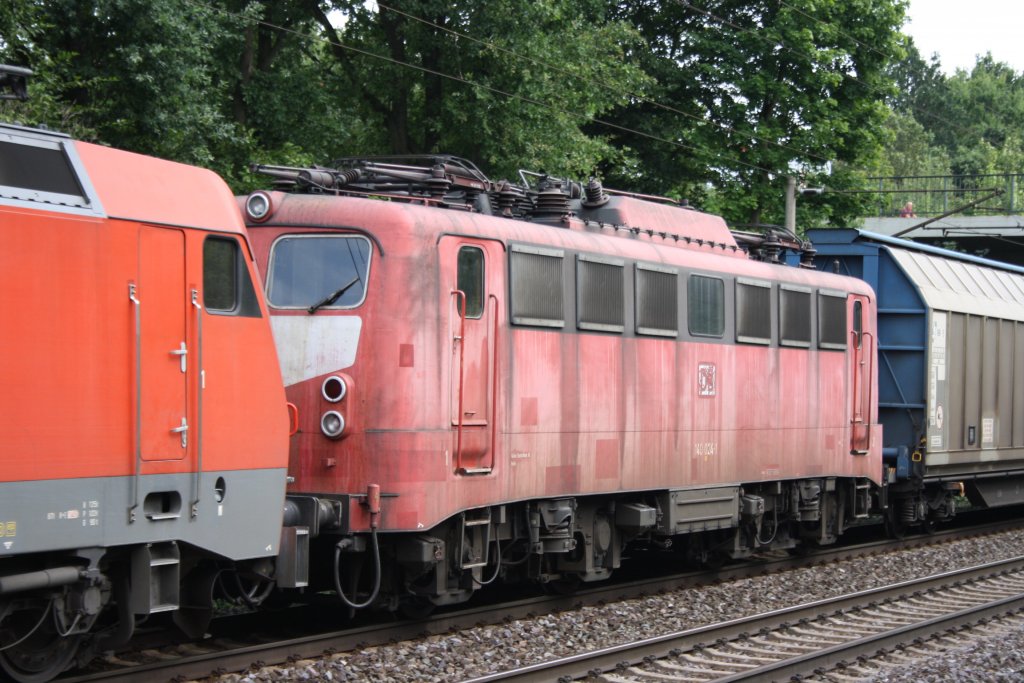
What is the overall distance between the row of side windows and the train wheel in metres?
4.94

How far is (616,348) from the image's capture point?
1316cm

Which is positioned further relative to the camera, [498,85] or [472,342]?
[498,85]

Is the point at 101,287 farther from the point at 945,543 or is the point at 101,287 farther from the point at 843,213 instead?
the point at 843,213

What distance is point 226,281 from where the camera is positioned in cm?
902

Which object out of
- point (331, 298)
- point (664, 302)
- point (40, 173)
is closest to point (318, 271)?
point (331, 298)

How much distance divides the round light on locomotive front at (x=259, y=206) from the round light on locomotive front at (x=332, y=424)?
5.95 feet

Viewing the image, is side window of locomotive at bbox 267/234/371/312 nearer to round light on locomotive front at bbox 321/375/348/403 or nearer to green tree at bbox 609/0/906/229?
round light on locomotive front at bbox 321/375/348/403

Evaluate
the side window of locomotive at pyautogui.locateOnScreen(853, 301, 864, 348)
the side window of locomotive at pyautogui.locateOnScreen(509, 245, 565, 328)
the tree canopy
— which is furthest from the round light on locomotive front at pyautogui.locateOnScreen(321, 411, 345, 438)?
the side window of locomotive at pyautogui.locateOnScreen(853, 301, 864, 348)

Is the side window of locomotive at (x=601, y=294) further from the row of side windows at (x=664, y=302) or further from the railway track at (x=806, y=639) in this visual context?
the railway track at (x=806, y=639)

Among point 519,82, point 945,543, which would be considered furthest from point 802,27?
A: point 945,543

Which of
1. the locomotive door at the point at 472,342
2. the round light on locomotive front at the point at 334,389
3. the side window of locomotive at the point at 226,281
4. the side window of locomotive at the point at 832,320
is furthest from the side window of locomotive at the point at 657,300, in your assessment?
the side window of locomotive at the point at 226,281

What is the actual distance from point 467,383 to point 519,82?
558 inches

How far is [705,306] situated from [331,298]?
5194 mm

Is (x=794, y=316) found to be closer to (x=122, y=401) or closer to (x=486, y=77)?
(x=122, y=401)
